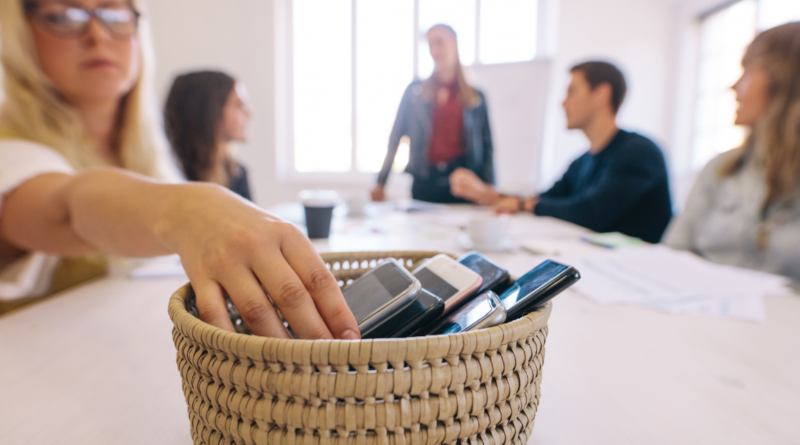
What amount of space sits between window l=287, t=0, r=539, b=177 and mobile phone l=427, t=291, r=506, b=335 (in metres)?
Result: 3.40

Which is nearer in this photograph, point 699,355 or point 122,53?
point 699,355

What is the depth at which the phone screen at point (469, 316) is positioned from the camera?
0.27 meters

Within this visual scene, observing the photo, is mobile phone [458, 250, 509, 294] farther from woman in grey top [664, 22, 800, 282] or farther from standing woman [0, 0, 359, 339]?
woman in grey top [664, 22, 800, 282]

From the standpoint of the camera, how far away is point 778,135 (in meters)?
1.19

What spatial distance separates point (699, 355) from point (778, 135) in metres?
1.12

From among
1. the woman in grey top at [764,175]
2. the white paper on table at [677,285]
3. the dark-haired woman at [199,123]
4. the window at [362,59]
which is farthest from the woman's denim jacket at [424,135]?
the white paper on table at [677,285]

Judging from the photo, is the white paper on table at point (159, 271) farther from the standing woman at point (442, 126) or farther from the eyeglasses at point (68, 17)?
the standing woman at point (442, 126)

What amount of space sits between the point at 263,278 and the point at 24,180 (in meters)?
0.59

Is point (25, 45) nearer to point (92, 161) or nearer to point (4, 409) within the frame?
point (92, 161)

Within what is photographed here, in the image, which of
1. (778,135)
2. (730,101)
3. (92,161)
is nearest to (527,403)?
(92,161)

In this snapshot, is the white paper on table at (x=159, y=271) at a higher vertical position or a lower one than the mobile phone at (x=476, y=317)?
lower

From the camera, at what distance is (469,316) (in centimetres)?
28

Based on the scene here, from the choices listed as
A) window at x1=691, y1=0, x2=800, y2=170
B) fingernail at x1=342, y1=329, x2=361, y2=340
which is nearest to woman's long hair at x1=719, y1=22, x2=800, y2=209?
fingernail at x1=342, y1=329, x2=361, y2=340

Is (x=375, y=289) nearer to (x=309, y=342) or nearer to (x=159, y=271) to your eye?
(x=309, y=342)
